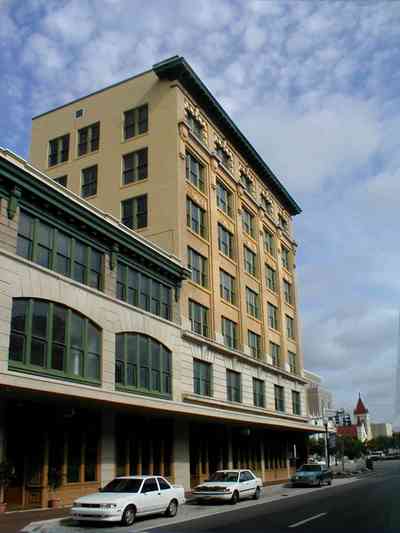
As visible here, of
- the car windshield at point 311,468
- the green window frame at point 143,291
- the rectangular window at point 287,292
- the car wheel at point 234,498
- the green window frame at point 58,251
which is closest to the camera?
the green window frame at point 58,251

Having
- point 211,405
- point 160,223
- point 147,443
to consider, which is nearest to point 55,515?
point 147,443

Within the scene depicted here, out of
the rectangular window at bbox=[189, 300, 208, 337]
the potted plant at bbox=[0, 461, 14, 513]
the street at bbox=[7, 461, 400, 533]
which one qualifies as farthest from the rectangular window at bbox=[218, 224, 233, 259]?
the potted plant at bbox=[0, 461, 14, 513]

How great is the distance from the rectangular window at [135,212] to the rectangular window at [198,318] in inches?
239

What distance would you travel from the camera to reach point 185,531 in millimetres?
16969

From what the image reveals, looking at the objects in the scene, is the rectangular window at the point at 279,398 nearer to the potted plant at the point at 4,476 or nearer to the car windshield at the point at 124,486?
the car windshield at the point at 124,486

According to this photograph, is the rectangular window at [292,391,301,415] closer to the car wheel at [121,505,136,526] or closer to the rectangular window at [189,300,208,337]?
the rectangular window at [189,300,208,337]

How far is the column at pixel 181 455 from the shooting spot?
32.2 m

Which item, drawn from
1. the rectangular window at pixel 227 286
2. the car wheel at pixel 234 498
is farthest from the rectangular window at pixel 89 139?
the car wheel at pixel 234 498

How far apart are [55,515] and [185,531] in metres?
6.13

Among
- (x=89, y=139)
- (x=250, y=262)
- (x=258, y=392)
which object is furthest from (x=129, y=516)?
(x=250, y=262)

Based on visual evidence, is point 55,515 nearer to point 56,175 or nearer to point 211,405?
point 211,405

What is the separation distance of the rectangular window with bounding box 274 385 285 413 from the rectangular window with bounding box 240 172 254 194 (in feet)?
54.9

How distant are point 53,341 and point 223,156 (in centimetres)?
2681

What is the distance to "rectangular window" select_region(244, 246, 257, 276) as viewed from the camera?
47772mm
